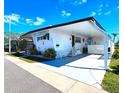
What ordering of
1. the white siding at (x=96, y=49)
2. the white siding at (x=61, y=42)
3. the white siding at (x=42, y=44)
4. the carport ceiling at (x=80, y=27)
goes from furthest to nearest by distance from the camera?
the white siding at (x=96, y=49)
the white siding at (x=42, y=44)
the white siding at (x=61, y=42)
the carport ceiling at (x=80, y=27)

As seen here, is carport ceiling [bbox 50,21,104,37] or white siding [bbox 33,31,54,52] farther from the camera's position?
white siding [bbox 33,31,54,52]

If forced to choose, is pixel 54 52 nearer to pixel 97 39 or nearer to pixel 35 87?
pixel 35 87

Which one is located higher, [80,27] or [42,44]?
[80,27]

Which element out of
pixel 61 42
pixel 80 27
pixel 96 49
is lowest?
pixel 96 49

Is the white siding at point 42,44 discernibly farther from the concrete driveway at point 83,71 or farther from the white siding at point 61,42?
the concrete driveway at point 83,71

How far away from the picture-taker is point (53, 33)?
11.4 meters

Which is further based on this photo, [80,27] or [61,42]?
[61,42]

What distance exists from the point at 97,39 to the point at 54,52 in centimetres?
1276

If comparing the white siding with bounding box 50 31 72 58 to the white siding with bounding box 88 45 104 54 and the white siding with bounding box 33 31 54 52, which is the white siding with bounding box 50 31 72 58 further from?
the white siding with bounding box 88 45 104 54

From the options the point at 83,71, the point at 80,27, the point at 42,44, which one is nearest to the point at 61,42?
the point at 42,44

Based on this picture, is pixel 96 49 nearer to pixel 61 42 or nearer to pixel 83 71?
pixel 61 42

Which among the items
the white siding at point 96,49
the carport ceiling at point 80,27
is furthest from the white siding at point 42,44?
the white siding at point 96,49

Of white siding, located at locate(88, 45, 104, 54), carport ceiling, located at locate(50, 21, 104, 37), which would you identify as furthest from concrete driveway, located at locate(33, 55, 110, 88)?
white siding, located at locate(88, 45, 104, 54)

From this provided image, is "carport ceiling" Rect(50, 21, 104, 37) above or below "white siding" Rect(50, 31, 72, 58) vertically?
above
